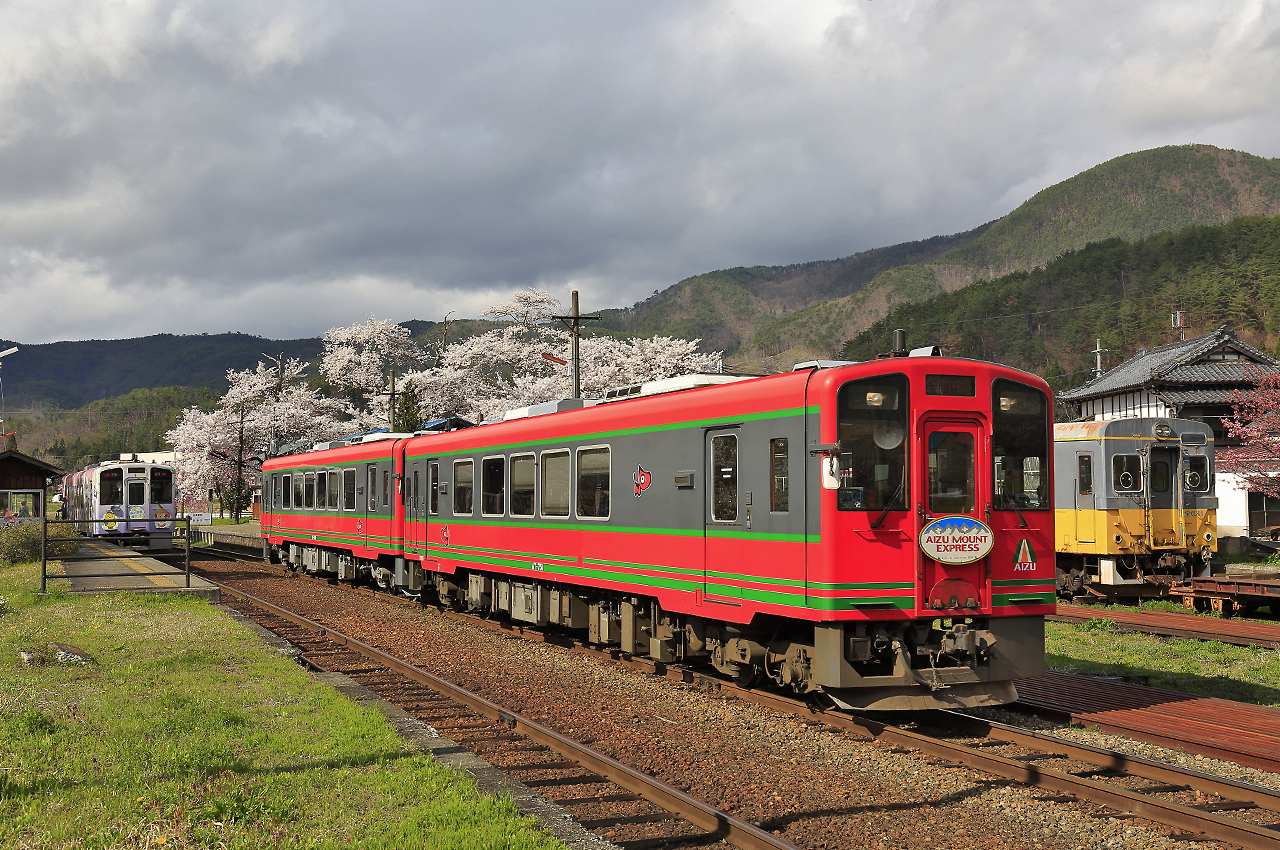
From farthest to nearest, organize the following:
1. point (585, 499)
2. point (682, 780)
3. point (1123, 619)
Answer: point (1123, 619) → point (585, 499) → point (682, 780)

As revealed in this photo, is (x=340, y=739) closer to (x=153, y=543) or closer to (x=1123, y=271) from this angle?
(x=153, y=543)

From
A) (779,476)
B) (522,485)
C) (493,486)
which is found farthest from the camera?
(493,486)

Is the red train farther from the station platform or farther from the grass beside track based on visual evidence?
the station platform

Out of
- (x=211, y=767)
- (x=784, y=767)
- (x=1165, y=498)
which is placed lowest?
(x=784, y=767)

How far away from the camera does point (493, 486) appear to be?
1573 cm

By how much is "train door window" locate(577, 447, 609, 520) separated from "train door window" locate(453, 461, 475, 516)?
418cm

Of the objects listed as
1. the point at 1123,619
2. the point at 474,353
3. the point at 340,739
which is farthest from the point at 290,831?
the point at 474,353

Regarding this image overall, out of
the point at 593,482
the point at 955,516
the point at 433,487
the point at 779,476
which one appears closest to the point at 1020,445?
the point at 955,516

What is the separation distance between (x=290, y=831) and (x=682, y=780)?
285 centimetres

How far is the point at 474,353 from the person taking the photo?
6056 cm

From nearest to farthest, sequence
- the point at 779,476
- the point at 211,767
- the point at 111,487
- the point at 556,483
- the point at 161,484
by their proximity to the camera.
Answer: the point at 211,767 → the point at 779,476 → the point at 556,483 → the point at 111,487 → the point at 161,484

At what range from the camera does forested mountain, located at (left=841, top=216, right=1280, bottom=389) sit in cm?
7612

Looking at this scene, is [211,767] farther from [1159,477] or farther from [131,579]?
[1159,477]

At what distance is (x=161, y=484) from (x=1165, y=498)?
30648 mm
